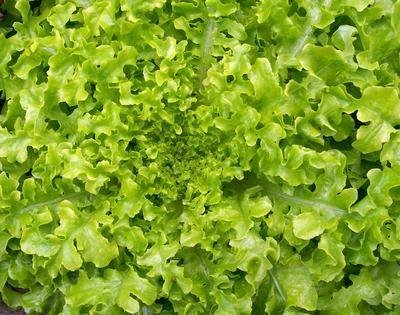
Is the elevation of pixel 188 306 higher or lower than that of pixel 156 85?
lower

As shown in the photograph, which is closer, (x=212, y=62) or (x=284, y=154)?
(x=284, y=154)

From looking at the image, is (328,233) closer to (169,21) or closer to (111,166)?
(111,166)

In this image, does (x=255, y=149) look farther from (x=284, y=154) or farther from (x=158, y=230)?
(x=158, y=230)

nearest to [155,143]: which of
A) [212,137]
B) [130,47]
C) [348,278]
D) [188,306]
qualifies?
[212,137]

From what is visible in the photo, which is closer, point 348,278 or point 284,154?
point 284,154

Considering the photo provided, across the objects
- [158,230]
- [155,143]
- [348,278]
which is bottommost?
[348,278]

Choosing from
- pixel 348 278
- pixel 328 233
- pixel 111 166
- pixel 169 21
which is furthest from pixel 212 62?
pixel 348 278
